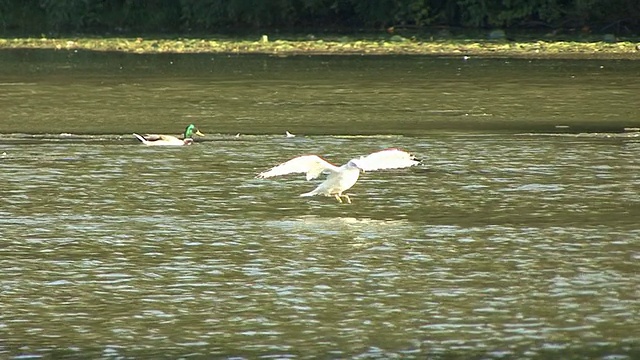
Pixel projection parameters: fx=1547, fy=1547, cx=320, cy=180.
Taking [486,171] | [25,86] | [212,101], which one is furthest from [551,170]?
[25,86]

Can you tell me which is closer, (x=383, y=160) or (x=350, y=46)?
(x=383, y=160)

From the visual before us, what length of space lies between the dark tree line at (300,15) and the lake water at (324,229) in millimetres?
12689

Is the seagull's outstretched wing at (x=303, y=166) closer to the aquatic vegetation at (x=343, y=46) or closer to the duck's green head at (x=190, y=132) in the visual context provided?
the duck's green head at (x=190, y=132)

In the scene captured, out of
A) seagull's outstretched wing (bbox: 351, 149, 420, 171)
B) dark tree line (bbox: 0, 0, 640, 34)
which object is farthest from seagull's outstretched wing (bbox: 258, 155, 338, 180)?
dark tree line (bbox: 0, 0, 640, 34)

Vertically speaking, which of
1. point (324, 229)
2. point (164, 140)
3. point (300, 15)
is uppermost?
point (300, 15)

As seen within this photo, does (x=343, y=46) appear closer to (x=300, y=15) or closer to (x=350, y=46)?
(x=350, y=46)

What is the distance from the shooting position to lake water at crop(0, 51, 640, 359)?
9492 millimetres

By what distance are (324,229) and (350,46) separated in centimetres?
2028

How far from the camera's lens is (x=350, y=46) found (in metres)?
33.0

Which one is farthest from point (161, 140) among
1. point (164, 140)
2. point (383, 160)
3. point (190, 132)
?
point (383, 160)

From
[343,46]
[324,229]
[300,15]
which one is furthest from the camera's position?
[300,15]

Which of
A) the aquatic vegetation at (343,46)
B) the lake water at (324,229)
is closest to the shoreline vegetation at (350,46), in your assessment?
the aquatic vegetation at (343,46)

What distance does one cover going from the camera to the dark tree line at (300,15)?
119 feet

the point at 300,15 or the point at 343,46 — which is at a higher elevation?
the point at 300,15
